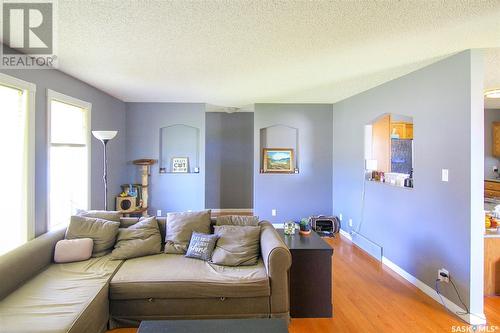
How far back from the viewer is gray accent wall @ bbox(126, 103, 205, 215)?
5.36m

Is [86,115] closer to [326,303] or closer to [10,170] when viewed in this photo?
[10,170]

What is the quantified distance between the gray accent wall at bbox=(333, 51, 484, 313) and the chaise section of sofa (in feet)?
10.1

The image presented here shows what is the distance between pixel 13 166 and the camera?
8.73ft

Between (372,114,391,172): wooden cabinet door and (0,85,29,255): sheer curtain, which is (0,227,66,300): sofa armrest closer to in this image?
(0,85,29,255): sheer curtain

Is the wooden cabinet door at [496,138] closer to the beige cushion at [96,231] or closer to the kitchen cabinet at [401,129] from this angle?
the kitchen cabinet at [401,129]

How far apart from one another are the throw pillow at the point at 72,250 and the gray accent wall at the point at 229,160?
445cm

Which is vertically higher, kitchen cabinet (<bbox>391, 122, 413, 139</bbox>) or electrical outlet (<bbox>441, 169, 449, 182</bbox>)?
kitchen cabinet (<bbox>391, 122, 413, 139</bbox>)

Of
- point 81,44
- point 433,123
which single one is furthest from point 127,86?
point 433,123

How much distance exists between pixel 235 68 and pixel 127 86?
5.86 feet

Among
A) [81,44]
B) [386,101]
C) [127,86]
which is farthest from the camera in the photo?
[127,86]

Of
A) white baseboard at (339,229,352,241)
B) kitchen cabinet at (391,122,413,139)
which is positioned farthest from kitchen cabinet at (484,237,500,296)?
kitchen cabinet at (391,122,413,139)

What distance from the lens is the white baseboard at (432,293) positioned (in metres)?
2.47

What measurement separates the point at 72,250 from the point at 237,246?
1521 mm

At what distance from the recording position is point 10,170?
8.62 ft
